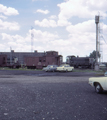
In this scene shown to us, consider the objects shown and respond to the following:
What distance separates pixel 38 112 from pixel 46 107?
65 centimetres

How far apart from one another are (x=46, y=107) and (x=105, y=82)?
12.8 feet

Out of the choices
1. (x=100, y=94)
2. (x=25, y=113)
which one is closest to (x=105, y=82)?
(x=100, y=94)

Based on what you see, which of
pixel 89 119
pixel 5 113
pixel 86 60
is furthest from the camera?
pixel 86 60

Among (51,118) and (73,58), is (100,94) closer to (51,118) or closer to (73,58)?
(51,118)

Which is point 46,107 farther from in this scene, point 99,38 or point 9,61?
point 9,61

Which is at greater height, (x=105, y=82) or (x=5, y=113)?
(x=105, y=82)

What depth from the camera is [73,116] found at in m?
4.92

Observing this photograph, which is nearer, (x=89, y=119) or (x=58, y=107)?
(x=89, y=119)

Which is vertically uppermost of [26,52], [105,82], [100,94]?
[26,52]

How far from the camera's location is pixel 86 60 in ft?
168

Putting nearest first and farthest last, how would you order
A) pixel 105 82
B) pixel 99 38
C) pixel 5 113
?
pixel 5 113 → pixel 105 82 → pixel 99 38

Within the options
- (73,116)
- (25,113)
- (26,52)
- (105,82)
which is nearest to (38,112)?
(25,113)

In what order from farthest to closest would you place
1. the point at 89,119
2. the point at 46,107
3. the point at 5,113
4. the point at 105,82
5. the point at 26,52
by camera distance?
the point at 26,52, the point at 105,82, the point at 46,107, the point at 5,113, the point at 89,119

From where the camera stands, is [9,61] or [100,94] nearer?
[100,94]
